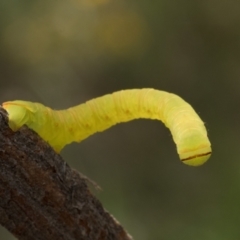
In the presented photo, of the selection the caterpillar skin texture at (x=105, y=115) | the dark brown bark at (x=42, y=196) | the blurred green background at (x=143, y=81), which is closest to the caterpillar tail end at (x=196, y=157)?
the caterpillar skin texture at (x=105, y=115)

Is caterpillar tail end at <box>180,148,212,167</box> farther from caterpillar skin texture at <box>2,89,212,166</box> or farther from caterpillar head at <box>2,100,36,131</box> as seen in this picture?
caterpillar head at <box>2,100,36,131</box>

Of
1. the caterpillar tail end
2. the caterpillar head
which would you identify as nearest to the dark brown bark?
the caterpillar head

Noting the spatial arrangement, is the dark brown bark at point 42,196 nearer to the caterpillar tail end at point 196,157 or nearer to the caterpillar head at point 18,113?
the caterpillar head at point 18,113

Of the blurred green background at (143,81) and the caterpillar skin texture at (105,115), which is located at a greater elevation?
the blurred green background at (143,81)

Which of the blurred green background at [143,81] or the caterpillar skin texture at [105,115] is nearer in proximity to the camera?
the caterpillar skin texture at [105,115]

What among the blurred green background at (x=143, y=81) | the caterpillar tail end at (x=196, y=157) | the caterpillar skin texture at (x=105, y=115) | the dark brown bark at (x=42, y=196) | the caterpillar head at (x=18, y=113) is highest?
the blurred green background at (x=143, y=81)

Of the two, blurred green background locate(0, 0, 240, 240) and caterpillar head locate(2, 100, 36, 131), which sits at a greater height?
blurred green background locate(0, 0, 240, 240)

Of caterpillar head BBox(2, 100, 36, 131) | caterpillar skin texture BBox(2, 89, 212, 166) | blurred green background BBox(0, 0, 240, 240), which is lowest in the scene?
caterpillar head BBox(2, 100, 36, 131)

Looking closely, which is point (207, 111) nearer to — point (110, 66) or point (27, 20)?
point (110, 66)

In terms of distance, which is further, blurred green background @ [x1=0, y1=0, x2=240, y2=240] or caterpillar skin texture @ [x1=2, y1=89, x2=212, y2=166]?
blurred green background @ [x1=0, y1=0, x2=240, y2=240]
